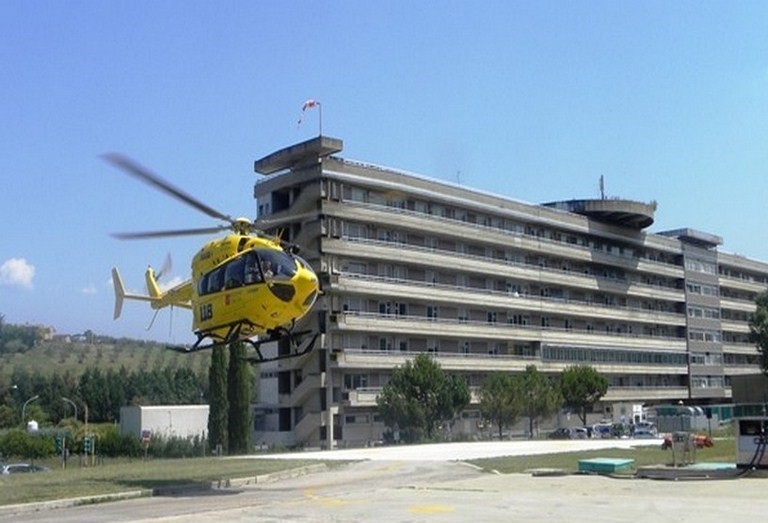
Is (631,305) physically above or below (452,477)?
above

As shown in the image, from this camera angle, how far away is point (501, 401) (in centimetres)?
7375

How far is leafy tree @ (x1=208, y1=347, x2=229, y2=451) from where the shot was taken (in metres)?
61.0

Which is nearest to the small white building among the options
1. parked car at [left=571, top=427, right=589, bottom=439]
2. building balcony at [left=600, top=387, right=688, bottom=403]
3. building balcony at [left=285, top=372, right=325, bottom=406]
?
building balcony at [left=285, top=372, right=325, bottom=406]

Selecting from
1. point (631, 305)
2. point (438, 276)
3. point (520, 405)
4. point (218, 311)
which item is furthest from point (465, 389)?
point (218, 311)

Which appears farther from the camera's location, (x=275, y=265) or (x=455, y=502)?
(x=275, y=265)

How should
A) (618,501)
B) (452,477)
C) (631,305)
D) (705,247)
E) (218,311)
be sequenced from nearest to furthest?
1. (618,501)
2. (218,311)
3. (452,477)
4. (631,305)
5. (705,247)

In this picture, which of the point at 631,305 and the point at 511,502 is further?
the point at 631,305

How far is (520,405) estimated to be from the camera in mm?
74562

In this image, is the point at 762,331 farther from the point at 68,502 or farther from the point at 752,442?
the point at 68,502

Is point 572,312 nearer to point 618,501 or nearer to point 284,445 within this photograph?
point 284,445

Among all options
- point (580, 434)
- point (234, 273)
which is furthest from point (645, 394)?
point (234, 273)

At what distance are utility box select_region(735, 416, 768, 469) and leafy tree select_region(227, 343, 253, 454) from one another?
3850cm

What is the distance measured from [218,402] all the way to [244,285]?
3811 cm

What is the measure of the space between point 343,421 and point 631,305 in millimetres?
45695
